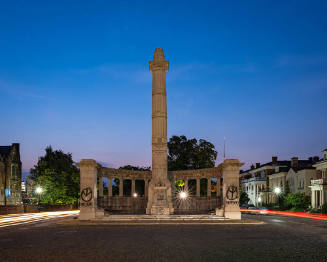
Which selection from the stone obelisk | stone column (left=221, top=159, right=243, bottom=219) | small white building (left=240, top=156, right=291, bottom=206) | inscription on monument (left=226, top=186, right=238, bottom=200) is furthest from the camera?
small white building (left=240, top=156, right=291, bottom=206)

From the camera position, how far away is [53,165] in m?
Result: 75.9

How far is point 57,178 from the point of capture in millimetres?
70688

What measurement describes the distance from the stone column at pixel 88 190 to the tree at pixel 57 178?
3395cm

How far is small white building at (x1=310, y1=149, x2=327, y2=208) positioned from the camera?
6306cm

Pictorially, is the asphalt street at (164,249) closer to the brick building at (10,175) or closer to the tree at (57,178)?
the brick building at (10,175)

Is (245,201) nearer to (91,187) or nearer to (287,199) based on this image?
(287,199)

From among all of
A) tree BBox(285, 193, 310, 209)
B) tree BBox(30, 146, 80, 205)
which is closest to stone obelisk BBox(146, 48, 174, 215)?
tree BBox(30, 146, 80, 205)

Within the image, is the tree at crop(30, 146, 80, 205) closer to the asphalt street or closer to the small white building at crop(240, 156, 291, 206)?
the small white building at crop(240, 156, 291, 206)

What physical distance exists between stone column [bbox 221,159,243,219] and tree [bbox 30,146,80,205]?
3998 centimetres

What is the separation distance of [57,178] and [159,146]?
108 feet

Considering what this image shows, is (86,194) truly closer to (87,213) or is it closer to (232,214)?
(87,213)

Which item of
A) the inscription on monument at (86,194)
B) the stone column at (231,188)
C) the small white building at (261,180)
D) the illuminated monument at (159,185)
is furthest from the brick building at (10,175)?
the small white building at (261,180)

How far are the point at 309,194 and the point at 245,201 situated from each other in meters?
31.6

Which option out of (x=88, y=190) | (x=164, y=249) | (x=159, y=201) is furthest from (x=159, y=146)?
(x=164, y=249)
